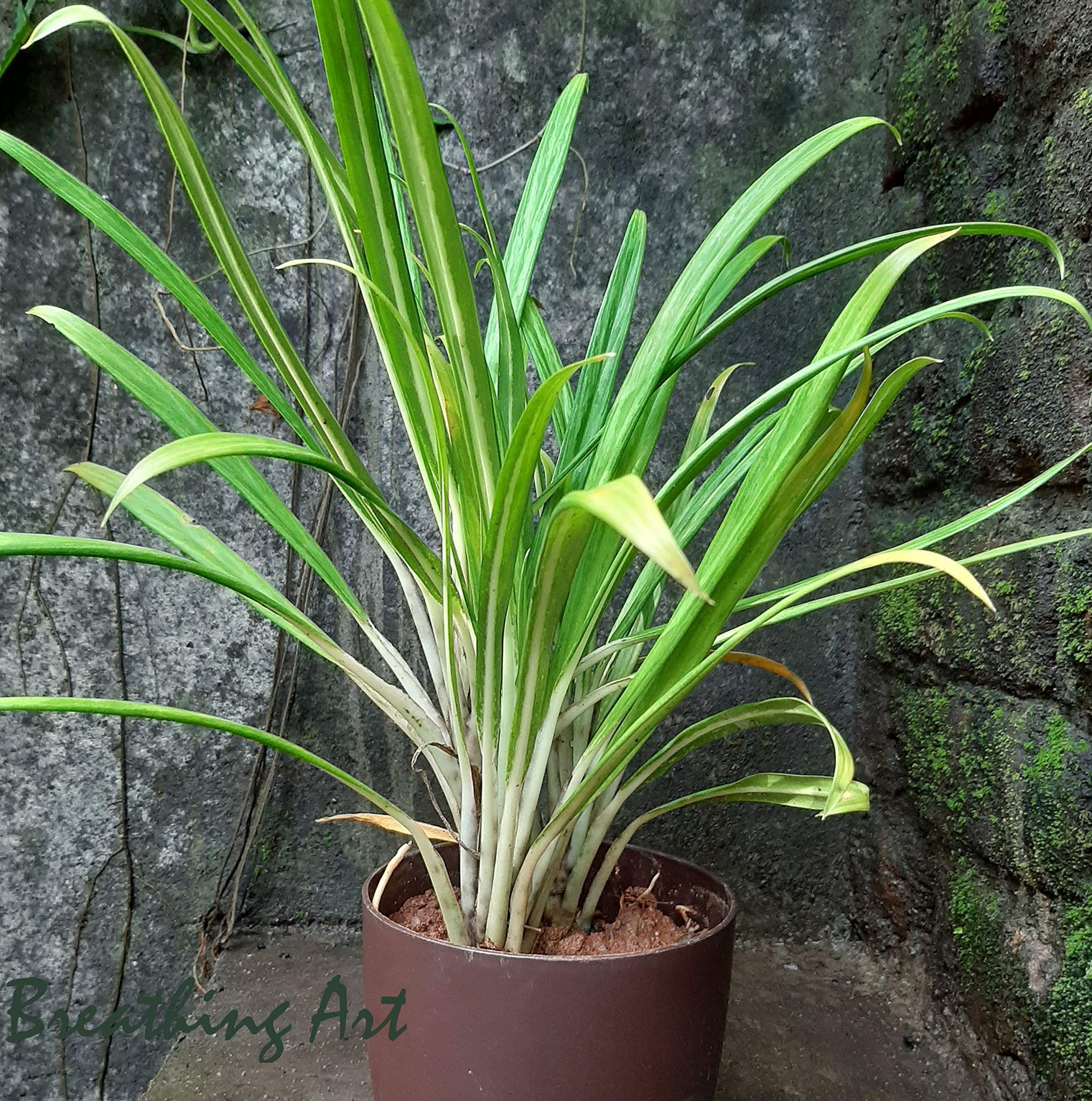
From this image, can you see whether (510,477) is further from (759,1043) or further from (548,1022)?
(759,1043)

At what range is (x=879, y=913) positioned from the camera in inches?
40.0

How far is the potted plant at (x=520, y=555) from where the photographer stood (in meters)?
0.48

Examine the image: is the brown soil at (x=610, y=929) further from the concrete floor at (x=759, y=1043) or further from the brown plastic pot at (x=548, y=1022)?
the concrete floor at (x=759, y=1043)

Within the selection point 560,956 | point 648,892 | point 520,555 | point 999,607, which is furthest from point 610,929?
point 999,607

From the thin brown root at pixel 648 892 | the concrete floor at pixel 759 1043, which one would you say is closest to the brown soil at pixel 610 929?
the thin brown root at pixel 648 892

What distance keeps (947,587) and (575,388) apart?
503 mm

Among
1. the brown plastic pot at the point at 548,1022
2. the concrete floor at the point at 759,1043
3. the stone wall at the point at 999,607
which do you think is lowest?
the concrete floor at the point at 759,1043

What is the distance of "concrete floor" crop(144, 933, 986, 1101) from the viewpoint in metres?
0.81

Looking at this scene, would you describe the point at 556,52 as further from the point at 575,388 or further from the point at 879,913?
the point at 879,913

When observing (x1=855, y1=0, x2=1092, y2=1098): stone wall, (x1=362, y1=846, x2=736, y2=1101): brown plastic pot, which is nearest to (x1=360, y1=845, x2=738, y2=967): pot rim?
(x1=362, y1=846, x2=736, y2=1101): brown plastic pot

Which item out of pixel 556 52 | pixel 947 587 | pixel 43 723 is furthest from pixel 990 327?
pixel 43 723

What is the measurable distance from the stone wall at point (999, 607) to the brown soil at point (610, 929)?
13.0 inches

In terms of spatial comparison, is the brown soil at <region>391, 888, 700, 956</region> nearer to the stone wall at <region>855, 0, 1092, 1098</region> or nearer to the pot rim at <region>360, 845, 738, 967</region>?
the pot rim at <region>360, 845, 738, 967</region>

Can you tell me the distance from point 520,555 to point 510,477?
17 cm
